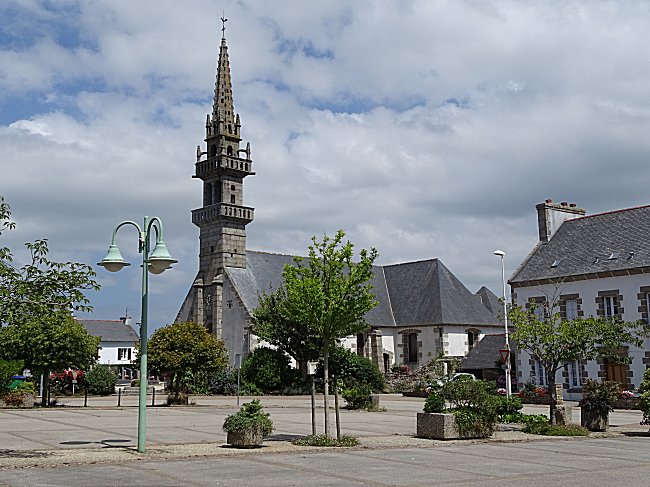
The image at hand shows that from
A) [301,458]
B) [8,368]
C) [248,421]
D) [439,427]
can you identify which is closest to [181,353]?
[8,368]

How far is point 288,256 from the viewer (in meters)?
57.3

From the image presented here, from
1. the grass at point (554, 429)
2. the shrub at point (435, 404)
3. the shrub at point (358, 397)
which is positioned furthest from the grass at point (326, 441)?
the shrub at point (358, 397)

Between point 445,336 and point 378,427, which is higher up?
point 445,336

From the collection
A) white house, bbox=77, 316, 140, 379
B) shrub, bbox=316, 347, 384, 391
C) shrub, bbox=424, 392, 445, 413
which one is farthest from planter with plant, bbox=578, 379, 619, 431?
white house, bbox=77, 316, 140, 379

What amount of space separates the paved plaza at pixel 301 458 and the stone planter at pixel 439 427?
0.40 m

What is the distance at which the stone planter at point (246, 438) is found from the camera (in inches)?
603

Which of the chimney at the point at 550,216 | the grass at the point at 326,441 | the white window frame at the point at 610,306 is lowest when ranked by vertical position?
the grass at the point at 326,441

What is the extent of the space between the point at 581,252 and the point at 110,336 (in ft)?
181

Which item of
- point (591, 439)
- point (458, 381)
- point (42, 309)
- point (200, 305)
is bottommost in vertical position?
point (591, 439)

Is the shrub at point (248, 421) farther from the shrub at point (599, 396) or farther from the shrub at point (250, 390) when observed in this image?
the shrub at point (250, 390)

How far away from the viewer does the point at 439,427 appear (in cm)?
1791

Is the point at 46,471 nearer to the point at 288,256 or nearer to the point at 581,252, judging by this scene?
the point at 581,252

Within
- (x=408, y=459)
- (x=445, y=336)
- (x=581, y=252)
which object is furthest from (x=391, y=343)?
(x=408, y=459)

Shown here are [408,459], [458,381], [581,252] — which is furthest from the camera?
[581,252]
